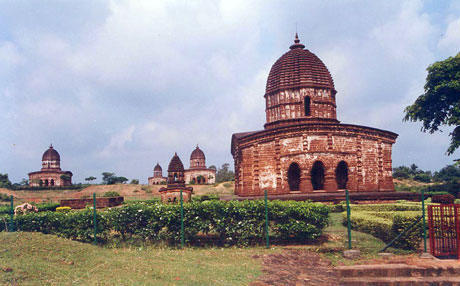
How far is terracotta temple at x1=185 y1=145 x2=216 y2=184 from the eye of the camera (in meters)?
70.0

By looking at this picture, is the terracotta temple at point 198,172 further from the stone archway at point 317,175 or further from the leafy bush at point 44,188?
the stone archway at point 317,175

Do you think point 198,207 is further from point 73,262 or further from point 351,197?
point 351,197

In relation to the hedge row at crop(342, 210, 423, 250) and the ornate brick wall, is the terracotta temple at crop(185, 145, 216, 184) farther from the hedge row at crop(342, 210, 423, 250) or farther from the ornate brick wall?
the hedge row at crop(342, 210, 423, 250)

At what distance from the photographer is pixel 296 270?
28.2 feet

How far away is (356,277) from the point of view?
8.28 metres

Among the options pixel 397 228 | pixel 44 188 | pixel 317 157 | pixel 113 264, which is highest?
pixel 317 157

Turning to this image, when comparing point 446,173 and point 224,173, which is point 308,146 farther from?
point 224,173

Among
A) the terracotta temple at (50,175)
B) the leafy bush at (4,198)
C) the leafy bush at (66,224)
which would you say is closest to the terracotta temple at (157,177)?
the terracotta temple at (50,175)

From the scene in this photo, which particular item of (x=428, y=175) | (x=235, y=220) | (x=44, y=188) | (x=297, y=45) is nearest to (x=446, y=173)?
(x=428, y=175)

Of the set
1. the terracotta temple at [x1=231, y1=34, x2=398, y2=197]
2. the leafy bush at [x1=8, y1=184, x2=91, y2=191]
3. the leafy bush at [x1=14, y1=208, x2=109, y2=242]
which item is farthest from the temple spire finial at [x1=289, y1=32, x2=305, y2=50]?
the leafy bush at [x1=8, y1=184, x2=91, y2=191]

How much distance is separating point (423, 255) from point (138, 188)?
5051cm

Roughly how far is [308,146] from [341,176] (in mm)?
3713

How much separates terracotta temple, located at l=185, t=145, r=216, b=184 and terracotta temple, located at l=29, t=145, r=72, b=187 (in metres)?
21.8

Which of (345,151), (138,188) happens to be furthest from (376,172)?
(138,188)
